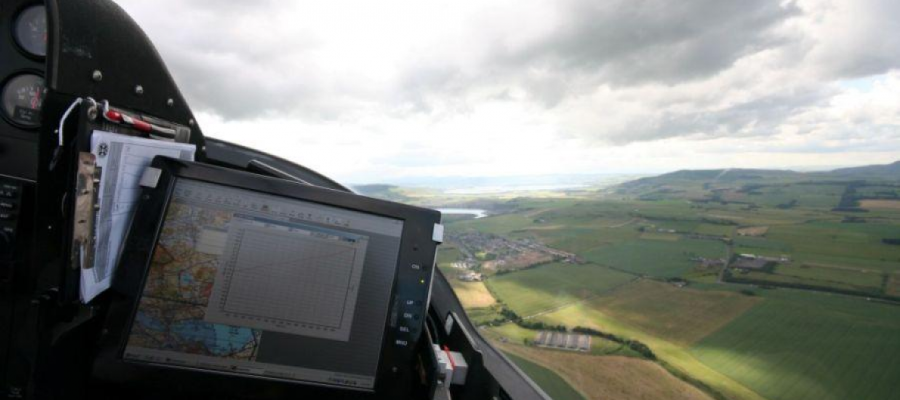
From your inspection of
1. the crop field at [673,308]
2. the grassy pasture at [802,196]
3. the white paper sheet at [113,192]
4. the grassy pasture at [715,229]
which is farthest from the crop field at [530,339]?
the grassy pasture at [802,196]

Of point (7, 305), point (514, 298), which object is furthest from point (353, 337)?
point (514, 298)

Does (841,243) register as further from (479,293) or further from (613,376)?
(613,376)

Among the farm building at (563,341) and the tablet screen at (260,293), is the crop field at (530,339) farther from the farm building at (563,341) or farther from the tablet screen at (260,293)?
the tablet screen at (260,293)

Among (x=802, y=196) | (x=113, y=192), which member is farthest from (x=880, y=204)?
(x=113, y=192)

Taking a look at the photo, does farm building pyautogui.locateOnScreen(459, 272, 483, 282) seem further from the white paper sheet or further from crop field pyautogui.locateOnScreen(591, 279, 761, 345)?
the white paper sheet

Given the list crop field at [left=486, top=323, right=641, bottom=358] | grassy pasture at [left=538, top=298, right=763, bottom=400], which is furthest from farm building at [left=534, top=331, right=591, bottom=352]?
grassy pasture at [left=538, top=298, right=763, bottom=400]
